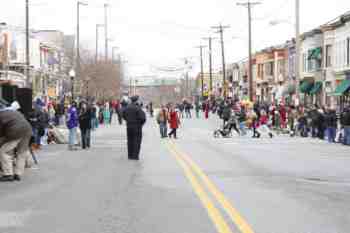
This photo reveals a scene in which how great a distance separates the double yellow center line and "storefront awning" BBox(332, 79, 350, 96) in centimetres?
3337

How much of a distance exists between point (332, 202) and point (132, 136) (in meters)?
9.65

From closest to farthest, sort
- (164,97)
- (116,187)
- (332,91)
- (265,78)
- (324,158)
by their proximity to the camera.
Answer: (116,187), (324,158), (332,91), (265,78), (164,97)

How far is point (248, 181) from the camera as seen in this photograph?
1459 centimetres

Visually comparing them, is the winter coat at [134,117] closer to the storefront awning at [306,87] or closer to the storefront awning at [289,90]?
the storefront awning at [289,90]

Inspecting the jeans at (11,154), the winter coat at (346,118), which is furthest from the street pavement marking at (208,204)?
the winter coat at (346,118)

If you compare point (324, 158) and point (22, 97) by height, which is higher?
point (22, 97)

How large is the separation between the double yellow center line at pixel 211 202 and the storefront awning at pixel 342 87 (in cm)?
3337

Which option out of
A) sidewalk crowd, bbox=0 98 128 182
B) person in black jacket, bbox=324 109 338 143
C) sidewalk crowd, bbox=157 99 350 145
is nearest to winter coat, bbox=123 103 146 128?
sidewalk crowd, bbox=0 98 128 182

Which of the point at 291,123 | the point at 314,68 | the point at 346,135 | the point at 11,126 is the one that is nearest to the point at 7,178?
the point at 11,126

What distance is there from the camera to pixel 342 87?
51.2 meters

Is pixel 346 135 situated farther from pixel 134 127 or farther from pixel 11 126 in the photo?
pixel 11 126

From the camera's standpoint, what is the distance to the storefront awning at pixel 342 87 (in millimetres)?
50397

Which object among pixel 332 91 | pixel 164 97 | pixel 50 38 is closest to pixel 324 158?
pixel 332 91

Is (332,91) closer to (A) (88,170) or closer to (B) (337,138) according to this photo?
(B) (337,138)
